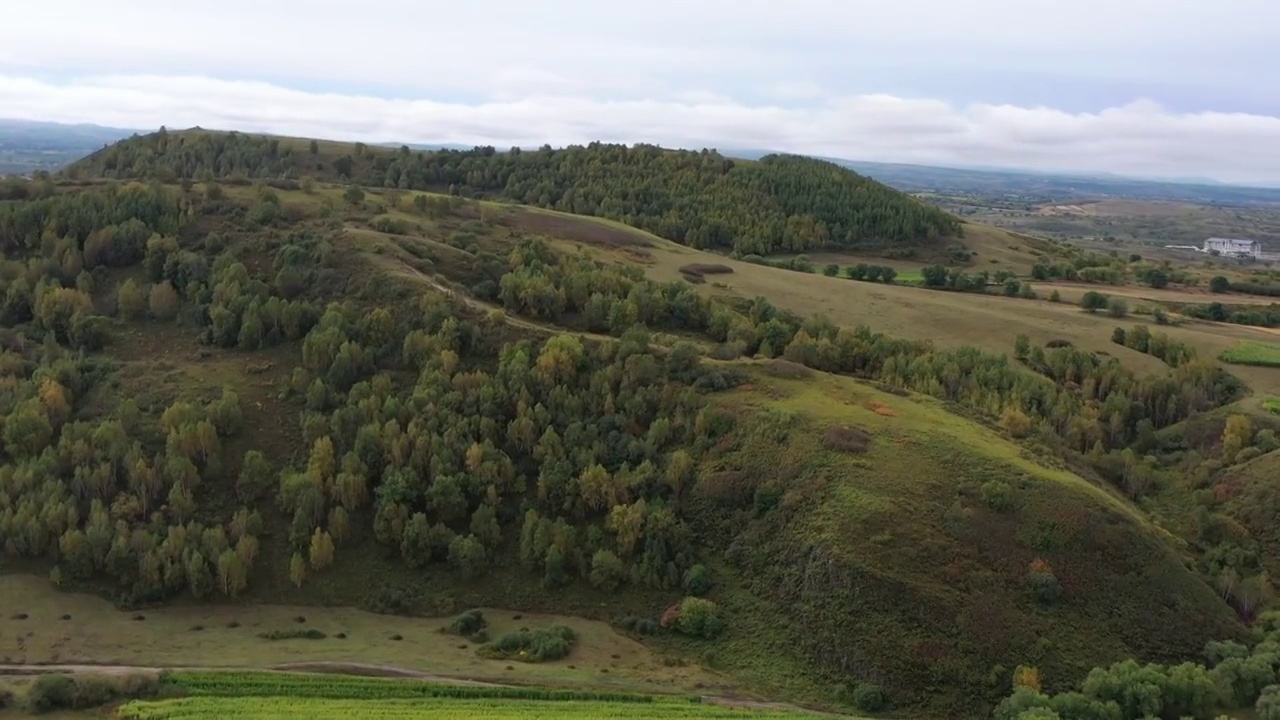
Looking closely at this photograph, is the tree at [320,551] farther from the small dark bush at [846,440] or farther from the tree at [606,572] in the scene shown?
the small dark bush at [846,440]

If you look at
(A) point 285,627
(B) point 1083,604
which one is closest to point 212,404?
(A) point 285,627

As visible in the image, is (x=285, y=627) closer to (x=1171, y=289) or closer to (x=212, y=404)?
(x=212, y=404)

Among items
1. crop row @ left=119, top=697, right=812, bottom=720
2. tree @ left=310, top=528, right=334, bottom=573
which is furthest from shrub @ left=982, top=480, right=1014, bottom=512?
tree @ left=310, top=528, right=334, bottom=573

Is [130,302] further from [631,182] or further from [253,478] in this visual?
[631,182]

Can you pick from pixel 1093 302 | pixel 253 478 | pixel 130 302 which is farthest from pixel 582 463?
pixel 1093 302

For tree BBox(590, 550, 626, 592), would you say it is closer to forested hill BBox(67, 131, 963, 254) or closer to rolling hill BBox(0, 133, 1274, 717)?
rolling hill BBox(0, 133, 1274, 717)

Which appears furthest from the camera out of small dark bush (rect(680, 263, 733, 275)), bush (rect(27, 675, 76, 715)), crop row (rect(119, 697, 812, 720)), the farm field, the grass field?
small dark bush (rect(680, 263, 733, 275))
